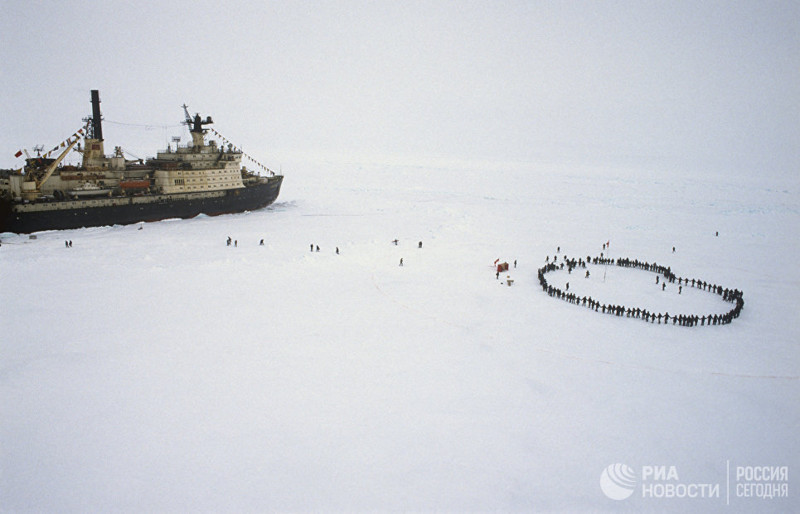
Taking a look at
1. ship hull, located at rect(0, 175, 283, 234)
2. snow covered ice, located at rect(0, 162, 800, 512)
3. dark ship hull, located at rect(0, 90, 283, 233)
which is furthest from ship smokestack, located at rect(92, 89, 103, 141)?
snow covered ice, located at rect(0, 162, 800, 512)

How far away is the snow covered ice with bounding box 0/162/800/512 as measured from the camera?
982 centimetres

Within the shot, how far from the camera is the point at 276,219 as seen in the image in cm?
4119

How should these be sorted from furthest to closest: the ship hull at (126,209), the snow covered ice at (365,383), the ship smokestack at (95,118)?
the ship smokestack at (95,118), the ship hull at (126,209), the snow covered ice at (365,383)

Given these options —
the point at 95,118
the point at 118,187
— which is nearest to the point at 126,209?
the point at 118,187

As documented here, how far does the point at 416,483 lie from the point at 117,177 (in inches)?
1490

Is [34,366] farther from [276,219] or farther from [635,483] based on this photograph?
[276,219]

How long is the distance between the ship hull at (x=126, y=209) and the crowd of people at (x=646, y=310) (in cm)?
3013

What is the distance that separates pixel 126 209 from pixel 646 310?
120 feet

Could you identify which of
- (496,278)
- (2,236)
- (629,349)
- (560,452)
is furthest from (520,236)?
(2,236)

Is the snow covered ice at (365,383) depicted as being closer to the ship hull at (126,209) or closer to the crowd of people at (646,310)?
the crowd of people at (646,310)

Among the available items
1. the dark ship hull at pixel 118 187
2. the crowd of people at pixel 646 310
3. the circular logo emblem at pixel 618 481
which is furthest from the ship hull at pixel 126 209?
the circular logo emblem at pixel 618 481

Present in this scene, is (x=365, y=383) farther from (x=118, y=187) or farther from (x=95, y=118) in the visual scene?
(x=95, y=118)

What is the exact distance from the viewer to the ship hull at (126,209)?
1216 inches

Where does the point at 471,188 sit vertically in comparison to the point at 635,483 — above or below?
above
